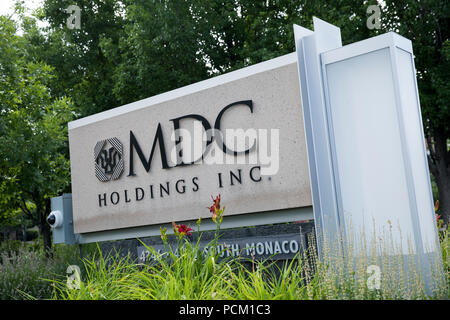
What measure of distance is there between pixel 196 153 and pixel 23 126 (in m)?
5.33

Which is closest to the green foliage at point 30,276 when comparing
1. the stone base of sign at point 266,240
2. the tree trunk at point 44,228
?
the stone base of sign at point 266,240

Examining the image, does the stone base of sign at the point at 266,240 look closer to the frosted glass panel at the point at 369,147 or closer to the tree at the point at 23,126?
the frosted glass panel at the point at 369,147

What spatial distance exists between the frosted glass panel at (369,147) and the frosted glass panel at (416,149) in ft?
0.34

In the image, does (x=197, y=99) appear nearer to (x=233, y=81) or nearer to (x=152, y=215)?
(x=233, y=81)

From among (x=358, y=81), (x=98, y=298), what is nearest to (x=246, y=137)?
(x=358, y=81)

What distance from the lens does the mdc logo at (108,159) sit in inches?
296

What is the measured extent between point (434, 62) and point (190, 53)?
6431mm

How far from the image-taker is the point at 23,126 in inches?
406

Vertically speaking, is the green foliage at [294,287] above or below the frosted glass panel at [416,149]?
below

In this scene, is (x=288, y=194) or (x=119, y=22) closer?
(x=288, y=194)

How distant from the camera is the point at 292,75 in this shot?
5.70 m

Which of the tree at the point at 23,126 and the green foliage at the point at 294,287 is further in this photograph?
the tree at the point at 23,126

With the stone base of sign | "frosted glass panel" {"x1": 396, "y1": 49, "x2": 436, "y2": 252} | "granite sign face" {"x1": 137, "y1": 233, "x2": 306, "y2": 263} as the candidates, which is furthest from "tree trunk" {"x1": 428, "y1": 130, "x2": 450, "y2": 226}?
"frosted glass panel" {"x1": 396, "y1": 49, "x2": 436, "y2": 252}

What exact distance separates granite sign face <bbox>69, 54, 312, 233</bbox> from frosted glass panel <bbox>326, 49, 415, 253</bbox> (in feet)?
1.91
